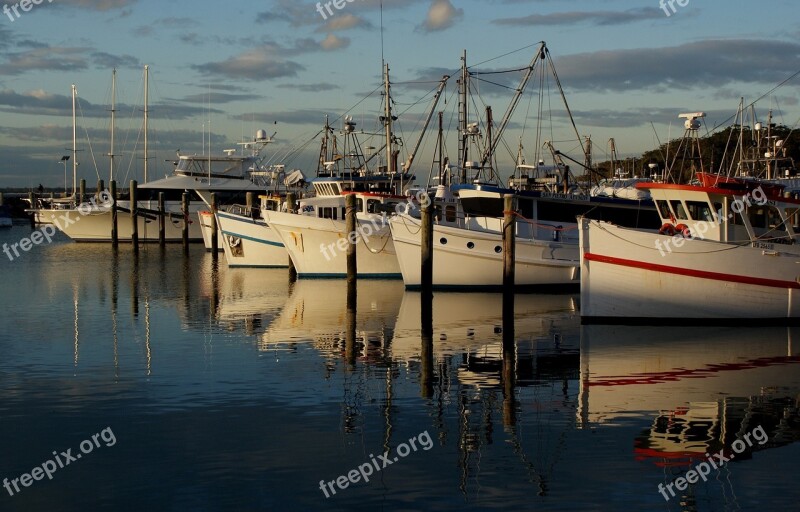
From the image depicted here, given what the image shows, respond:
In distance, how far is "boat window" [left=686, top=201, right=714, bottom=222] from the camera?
83.1ft

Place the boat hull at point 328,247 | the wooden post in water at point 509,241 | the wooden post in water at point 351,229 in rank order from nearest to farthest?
the wooden post in water at point 509,241
the wooden post in water at point 351,229
the boat hull at point 328,247

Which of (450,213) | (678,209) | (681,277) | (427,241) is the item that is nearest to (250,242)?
(450,213)

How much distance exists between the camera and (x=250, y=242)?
152ft

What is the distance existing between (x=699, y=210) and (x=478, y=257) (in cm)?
927

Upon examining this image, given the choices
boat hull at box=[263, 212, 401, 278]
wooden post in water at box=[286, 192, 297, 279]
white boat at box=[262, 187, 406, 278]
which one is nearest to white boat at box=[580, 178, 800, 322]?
white boat at box=[262, 187, 406, 278]

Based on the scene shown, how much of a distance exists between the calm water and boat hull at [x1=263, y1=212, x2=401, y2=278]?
32.2 ft

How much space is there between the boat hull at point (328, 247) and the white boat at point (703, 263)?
1413 cm

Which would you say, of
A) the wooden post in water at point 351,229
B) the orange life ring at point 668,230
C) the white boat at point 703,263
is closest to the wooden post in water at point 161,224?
the wooden post in water at point 351,229

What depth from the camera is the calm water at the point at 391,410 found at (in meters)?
11.7

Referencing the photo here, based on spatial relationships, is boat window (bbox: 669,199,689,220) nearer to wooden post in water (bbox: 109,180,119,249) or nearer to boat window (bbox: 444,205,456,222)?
boat window (bbox: 444,205,456,222)

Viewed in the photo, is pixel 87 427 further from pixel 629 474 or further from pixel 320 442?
pixel 629 474

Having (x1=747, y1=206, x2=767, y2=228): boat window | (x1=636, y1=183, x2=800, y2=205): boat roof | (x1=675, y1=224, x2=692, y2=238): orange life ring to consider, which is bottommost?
(x1=675, y1=224, x2=692, y2=238): orange life ring

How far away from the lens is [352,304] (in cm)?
2986

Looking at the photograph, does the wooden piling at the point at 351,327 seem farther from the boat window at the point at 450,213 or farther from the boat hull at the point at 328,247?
the boat hull at the point at 328,247
